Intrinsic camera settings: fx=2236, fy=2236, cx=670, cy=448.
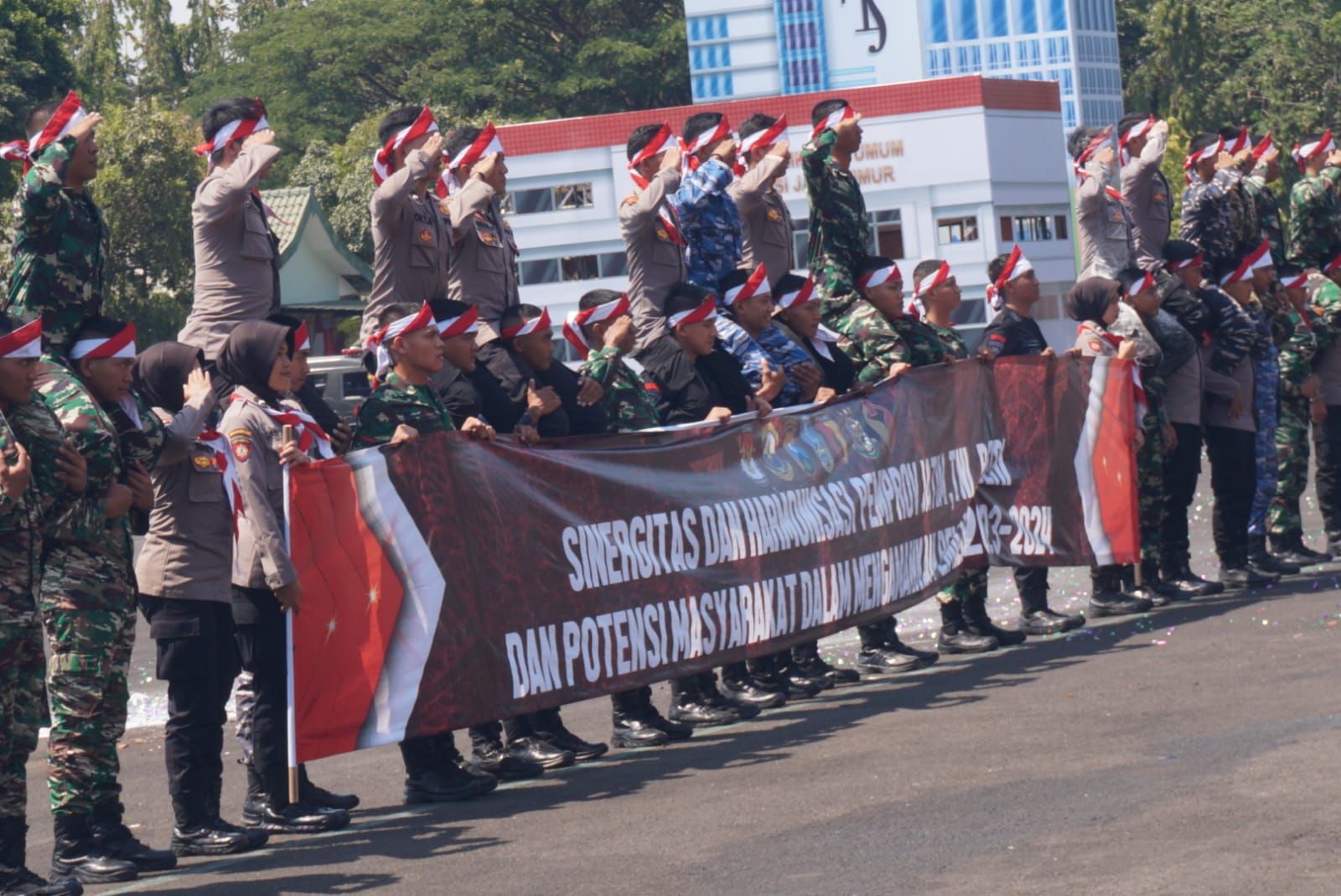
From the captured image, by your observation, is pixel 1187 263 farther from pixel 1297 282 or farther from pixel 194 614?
pixel 194 614

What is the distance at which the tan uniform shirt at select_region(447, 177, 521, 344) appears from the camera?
1032 centimetres

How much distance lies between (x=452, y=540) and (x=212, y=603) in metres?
0.98

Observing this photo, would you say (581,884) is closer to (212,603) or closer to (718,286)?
(212,603)

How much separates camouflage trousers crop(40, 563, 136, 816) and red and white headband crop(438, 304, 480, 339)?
1.99m

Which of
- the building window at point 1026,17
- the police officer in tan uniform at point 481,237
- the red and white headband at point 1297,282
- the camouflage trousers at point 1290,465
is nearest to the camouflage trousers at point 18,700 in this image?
the police officer in tan uniform at point 481,237

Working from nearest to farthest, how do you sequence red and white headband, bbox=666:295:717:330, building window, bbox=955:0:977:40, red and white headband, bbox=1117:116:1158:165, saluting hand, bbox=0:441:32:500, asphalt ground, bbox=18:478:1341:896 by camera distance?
asphalt ground, bbox=18:478:1341:896 → saluting hand, bbox=0:441:32:500 → red and white headband, bbox=666:295:717:330 → red and white headband, bbox=1117:116:1158:165 → building window, bbox=955:0:977:40

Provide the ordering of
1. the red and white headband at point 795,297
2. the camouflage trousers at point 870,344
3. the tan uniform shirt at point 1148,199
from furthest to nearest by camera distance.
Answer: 1. the tan uniform shirt at point 1148,199
2. the camouflage trousers at point 870,344
3. the red and white headband at point 795,297

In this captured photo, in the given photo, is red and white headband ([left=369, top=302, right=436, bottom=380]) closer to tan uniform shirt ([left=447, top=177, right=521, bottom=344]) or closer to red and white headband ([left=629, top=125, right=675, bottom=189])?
tan uniform shirt ([left=447, top=177, right=521, bottom=344])

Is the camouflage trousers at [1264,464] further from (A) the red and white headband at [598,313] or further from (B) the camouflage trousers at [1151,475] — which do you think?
(A) the red and white headband at [598,313]

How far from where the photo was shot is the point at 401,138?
10.1 m

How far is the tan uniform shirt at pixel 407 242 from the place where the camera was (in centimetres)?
987

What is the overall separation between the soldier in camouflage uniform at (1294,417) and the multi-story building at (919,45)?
198ft

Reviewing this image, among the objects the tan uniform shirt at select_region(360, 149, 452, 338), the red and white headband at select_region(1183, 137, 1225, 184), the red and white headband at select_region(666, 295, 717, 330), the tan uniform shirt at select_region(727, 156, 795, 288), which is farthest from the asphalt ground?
the red and white headband at select_region(1183, 137, 1225, 184)

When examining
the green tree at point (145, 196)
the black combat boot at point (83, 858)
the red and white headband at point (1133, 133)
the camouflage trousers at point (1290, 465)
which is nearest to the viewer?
the black combat boot at point (83, 858)
